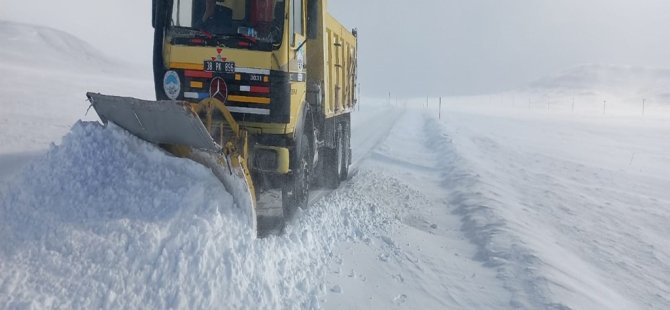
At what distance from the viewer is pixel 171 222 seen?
14.1 ft

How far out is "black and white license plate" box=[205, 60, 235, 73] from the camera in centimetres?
586

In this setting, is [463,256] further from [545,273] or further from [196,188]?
[196,188]

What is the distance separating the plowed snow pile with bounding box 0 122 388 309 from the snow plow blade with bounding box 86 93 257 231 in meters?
0.13

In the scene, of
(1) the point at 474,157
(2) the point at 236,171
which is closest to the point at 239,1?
(2) the point at 236,171

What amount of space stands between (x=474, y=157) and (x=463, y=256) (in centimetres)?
825

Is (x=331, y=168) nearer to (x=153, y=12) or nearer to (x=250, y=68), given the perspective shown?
(x=250, y=68)

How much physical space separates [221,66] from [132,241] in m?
2.54

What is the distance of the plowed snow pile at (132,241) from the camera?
3484mm

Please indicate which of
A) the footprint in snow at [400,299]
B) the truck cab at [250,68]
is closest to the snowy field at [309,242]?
the footprint in snow at [400,299]

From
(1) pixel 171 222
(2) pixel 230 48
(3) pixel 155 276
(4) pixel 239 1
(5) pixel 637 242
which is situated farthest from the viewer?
(5) pixel 637 242

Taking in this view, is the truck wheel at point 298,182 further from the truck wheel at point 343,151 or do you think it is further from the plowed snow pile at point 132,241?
the truck wheel at point 343,151

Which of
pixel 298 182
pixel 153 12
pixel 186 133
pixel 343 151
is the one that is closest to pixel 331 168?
pixel 343 151

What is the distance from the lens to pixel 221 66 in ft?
19.3

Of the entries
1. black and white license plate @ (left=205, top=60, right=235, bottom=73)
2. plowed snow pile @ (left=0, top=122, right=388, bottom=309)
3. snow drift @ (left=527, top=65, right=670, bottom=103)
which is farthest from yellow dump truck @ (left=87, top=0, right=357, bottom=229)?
snow drift @ (left=527, top=65, right=670, bottom=103)
